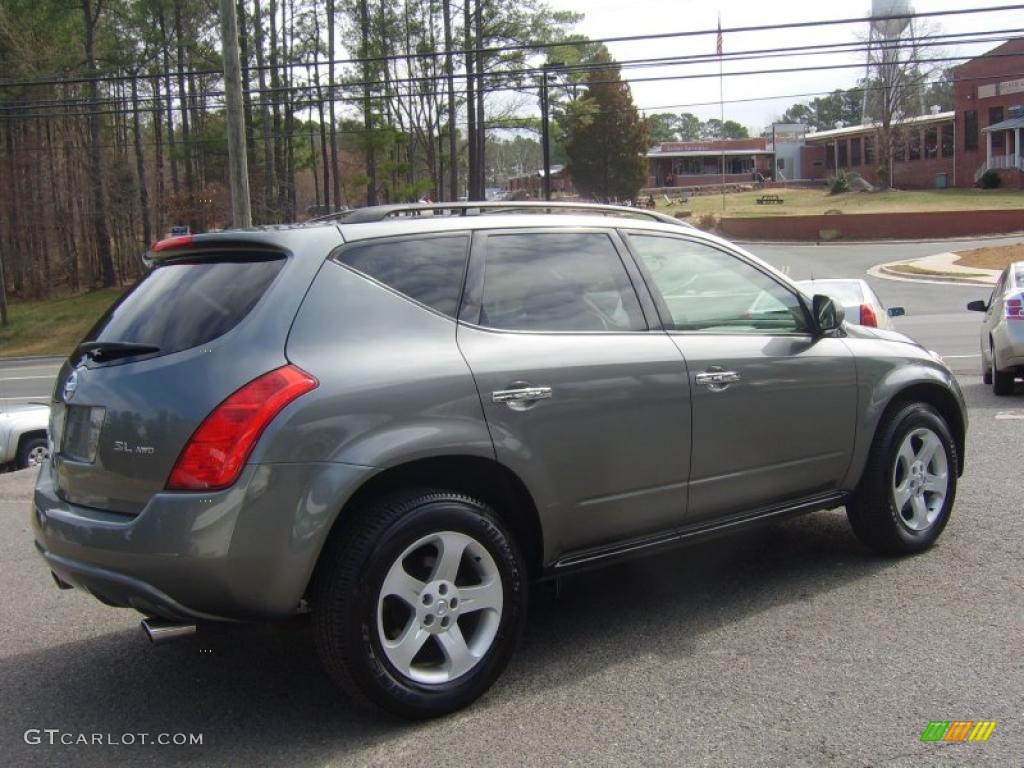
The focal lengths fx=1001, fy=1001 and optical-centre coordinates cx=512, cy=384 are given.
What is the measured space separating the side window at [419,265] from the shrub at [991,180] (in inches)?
2576

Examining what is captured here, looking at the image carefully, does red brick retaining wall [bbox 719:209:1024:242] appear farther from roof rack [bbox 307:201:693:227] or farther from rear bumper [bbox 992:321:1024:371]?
roof rack [bbox 307:201:693:227]

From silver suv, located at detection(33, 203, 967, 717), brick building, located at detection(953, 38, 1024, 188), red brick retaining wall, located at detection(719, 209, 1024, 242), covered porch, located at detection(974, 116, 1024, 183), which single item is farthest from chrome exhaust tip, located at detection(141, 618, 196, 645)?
covered porch, located at detection(974, 116, 1024, 183)

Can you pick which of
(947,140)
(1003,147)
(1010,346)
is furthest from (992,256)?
(947,140)

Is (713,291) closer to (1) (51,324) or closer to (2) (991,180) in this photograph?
(1) (51,324)

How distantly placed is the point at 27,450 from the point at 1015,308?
11496 millimetres

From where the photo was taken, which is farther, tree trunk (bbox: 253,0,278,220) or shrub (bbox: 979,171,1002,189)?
shrub (bbox: 979,171,1002,189)

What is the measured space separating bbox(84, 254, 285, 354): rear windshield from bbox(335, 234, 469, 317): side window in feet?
1.09

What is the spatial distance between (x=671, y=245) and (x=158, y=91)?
148 feet

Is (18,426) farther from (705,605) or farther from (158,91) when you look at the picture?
(158,91)

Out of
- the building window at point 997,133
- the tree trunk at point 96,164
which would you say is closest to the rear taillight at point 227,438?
the tree trunk at point 96,164

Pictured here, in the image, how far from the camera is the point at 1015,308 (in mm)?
10727

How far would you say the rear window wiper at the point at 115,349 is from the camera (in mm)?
3625

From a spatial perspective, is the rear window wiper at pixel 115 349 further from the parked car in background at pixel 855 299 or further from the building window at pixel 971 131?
the building window at pixel 971 131

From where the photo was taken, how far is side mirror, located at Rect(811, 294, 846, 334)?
16.4 ft
